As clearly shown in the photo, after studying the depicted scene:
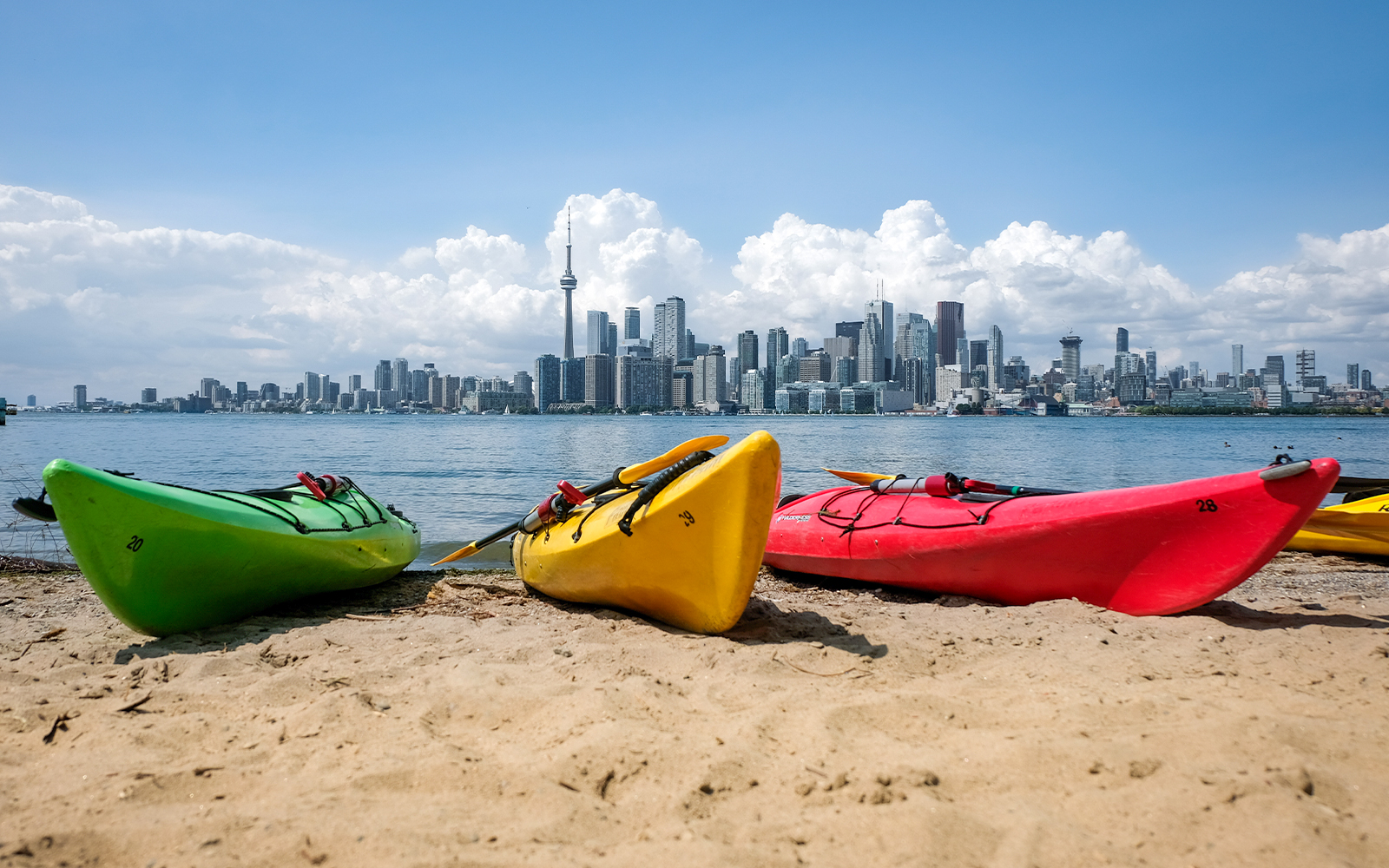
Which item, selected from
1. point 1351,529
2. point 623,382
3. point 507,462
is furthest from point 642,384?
point 1351,529

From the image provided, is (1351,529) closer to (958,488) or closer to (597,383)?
(958,488)

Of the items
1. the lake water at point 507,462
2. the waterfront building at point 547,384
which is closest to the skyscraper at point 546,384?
the waterfront building at point 547,384

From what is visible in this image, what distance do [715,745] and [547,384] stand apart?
121166 millimetres

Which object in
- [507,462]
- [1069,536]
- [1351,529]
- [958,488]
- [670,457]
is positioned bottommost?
[507,462]

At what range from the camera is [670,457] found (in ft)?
18.0

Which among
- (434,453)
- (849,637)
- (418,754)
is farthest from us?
(434,453)

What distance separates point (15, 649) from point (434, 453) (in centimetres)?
Answer: 2872

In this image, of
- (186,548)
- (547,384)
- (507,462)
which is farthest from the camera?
(547,384)

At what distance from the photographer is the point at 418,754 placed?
2.66m

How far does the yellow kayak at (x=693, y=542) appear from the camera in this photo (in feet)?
13.7

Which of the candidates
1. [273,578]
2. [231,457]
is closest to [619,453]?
[231,457]

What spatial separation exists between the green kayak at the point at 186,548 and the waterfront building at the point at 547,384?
116557mm

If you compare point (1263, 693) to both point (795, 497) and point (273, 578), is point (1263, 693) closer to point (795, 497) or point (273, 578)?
point (795, 497)

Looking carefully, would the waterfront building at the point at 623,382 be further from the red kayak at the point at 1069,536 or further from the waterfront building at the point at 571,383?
the red kayak at the point at 1069,536
